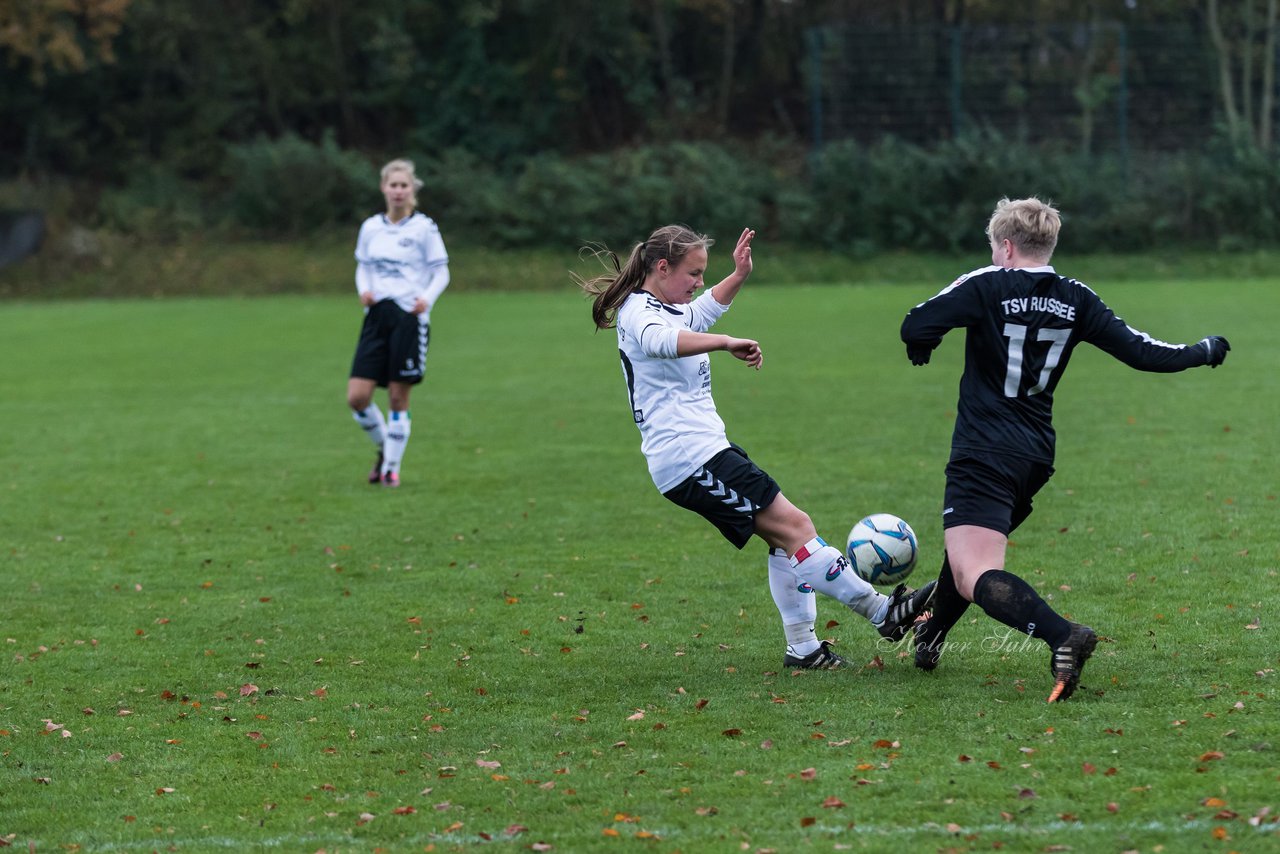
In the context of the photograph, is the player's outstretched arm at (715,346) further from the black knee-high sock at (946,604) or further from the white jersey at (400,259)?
the white jersey at (400,259)

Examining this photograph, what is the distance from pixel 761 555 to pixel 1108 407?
6.92 m

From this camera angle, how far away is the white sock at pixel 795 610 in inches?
242

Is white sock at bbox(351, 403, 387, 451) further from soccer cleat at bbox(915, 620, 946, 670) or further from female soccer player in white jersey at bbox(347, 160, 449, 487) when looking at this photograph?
soccer cleat at bbox(915, 620, 946, 670)

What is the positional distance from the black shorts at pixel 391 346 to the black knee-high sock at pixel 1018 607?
687 cm

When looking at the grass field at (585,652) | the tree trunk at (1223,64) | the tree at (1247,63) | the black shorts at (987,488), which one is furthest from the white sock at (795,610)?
the tree trunk at (1223,64)

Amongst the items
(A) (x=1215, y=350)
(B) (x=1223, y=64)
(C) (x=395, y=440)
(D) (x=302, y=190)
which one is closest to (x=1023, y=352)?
(A) (x=1215, y=350)

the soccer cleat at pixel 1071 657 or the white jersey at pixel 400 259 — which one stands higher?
the white jersey at pixel 400 259

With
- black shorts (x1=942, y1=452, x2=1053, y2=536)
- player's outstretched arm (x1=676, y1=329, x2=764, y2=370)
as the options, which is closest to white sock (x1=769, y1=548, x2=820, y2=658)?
black shorts (x1=942, y1=452, x2=1053, y2=536)

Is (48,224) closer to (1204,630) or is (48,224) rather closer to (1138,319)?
(1138,319)

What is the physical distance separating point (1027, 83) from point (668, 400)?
Answer: 34129 mm

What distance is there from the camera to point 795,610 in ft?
20.1

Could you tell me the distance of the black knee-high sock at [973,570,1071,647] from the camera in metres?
5.30

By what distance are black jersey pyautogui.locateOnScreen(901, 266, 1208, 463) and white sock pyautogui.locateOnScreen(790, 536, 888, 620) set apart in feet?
2.33

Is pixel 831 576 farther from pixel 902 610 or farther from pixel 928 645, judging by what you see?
pixel 928 645
